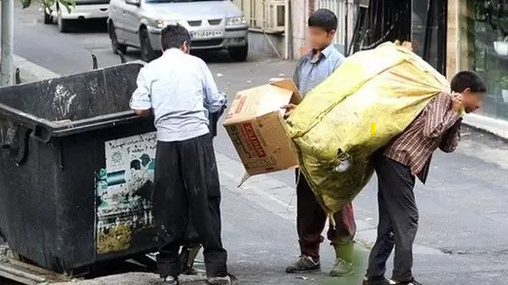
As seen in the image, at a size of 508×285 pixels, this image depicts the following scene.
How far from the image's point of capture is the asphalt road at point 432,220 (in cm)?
770

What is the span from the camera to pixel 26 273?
731cm

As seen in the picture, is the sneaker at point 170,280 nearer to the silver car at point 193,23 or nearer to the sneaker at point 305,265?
the sneaker at point 305,265

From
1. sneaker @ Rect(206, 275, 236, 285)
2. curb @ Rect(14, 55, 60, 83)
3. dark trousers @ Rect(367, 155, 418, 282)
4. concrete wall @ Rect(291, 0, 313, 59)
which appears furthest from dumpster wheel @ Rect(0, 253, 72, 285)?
concrete wall @ Rect(291, 0, 313, 59)

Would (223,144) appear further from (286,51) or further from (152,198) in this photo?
(286,51)

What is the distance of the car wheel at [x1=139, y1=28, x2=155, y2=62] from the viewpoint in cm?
2034

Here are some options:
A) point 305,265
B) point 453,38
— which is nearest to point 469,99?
point 305,265

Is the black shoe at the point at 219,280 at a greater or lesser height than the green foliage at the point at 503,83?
greater

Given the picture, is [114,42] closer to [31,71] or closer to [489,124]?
[31,71]

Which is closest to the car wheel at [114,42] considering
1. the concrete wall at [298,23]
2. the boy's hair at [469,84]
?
the concrete wall at [298,23]

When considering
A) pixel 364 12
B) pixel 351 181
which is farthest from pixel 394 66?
pixel 364 12

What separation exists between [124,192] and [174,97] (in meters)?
0.71

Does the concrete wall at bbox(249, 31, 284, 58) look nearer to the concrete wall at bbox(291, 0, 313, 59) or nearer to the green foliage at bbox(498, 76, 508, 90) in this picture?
the concrete wall at bbox(291, 0, 313, 59)

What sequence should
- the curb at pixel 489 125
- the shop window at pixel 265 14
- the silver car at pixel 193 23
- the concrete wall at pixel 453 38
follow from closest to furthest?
the curb at pixel 489 125, the concrete wall at pixel 453 38, the silver car at pixel 193 23, the shop window at pixel 265 14

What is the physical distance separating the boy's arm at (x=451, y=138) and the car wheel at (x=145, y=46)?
13978 millimetres
